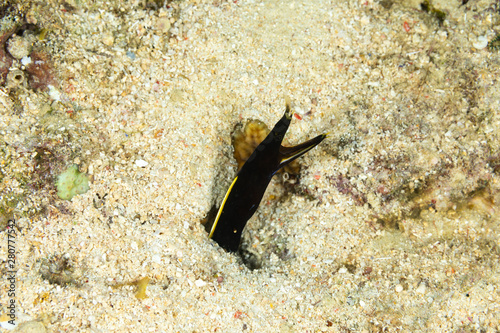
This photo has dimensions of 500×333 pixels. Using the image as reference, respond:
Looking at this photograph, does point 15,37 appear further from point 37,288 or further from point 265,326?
point 265,326

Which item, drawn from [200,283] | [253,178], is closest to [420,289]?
[253,178]

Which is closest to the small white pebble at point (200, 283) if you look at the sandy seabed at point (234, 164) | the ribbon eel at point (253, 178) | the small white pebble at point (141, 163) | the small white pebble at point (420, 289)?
the sandy seabed at point (234, 164)

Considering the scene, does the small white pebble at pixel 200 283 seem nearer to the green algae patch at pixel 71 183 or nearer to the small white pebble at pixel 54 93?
the green algae patch at pixel 71 183

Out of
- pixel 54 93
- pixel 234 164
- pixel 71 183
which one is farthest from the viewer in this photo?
pixel 234 164

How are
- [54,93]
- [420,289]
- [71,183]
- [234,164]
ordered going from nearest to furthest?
[71,183] < [54,93] < [420,289] < [234,164]

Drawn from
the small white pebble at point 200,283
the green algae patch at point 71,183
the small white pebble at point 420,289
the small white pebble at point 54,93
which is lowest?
the small white pebble at point 200,283

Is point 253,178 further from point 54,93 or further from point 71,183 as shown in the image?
point 54,93
